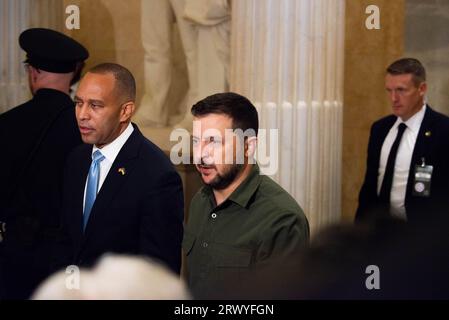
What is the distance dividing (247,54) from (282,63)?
0.21 m

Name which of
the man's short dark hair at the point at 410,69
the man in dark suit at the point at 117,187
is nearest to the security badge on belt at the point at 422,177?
the man's short dark hair at the point at 410,69

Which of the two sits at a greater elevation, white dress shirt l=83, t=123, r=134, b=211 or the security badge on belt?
white dress shirt l=83, t=123, r=134, b=211

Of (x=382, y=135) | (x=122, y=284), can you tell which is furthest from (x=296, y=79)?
(x=122, y=284)

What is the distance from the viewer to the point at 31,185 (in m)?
3.17

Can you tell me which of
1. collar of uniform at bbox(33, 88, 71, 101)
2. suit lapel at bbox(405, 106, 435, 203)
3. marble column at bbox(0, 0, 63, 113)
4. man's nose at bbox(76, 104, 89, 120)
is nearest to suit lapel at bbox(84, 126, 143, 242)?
man's nose at bbox(76, 104, 89, 120)

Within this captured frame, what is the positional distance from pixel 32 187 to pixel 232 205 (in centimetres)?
132

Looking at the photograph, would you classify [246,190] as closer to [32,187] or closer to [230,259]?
[230,259]

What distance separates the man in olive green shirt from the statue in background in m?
2.84

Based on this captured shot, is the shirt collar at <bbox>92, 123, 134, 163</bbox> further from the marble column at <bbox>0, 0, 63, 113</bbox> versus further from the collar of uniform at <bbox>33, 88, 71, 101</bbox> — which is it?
the marble column at <bbox>0, 0, 63, 113</bbox>

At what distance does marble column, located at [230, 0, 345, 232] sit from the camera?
13.8 ft

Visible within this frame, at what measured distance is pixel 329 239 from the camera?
69cm
